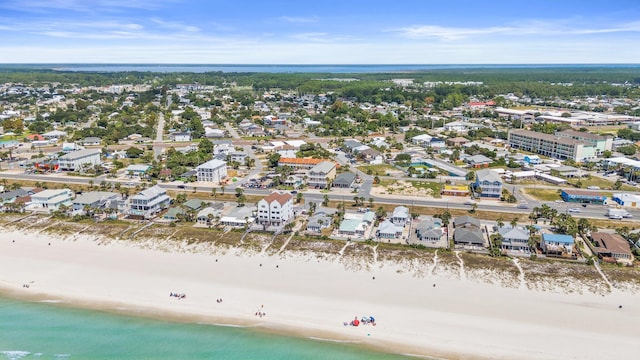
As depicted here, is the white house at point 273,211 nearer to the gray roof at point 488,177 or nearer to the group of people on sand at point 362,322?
the group of people on sand at point 362,322

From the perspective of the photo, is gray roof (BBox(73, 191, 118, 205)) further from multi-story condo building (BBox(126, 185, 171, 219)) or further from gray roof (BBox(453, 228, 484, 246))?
gray roof (BBox(453, 228, 484, 246))

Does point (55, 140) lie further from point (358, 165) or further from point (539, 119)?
point (539, 119)

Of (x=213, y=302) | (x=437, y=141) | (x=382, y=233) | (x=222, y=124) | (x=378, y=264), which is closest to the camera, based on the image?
(x=213, y=302)

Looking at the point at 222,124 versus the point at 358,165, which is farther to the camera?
the point at 222,124

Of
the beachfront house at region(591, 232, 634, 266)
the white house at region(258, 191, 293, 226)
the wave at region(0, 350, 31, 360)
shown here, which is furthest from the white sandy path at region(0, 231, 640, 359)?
the white house at region(258, 191, 293, 226)

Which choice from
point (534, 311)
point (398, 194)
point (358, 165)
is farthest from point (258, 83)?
point (534, 311)

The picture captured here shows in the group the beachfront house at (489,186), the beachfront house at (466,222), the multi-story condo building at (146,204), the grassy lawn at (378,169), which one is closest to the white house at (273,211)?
the multi-story condo building at (146,204)
